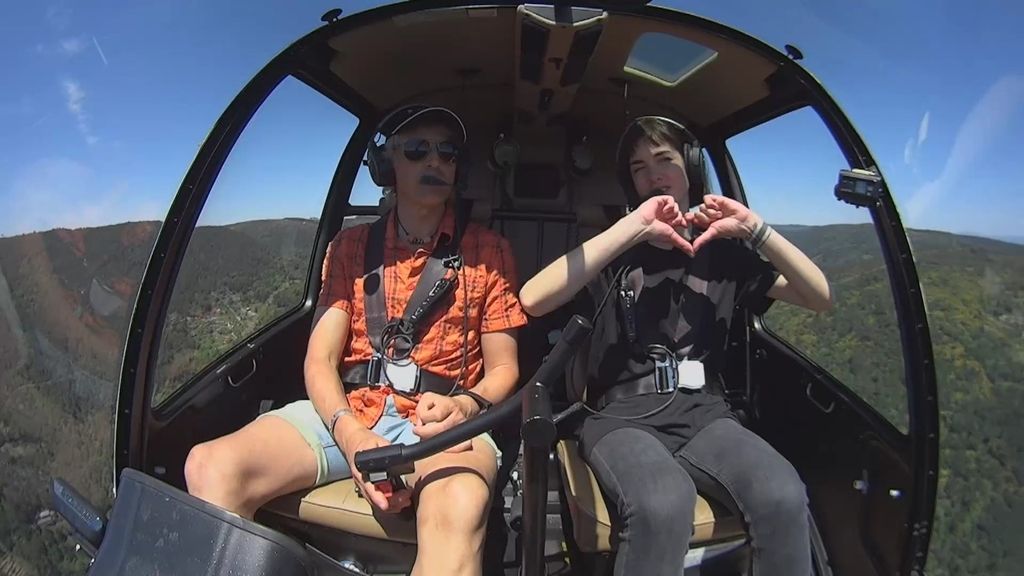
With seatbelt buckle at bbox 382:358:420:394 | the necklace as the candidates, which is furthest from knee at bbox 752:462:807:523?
the necklace

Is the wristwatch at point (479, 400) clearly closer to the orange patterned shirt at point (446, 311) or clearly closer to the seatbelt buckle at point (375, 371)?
the orange patterned shirt at point (446, 311)

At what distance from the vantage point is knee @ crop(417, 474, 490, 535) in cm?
168

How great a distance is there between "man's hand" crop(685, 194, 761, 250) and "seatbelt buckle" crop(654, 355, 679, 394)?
0.37m

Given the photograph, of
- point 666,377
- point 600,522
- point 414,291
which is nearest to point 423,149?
point 414,291

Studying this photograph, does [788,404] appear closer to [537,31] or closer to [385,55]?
[537,31]

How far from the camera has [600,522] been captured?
1.86m

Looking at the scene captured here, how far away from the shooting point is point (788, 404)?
258 cm

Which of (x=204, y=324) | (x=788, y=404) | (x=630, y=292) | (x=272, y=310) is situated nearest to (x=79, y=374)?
(x=204, y=324)

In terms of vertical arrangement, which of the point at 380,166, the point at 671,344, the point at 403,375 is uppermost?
the point at 380,166

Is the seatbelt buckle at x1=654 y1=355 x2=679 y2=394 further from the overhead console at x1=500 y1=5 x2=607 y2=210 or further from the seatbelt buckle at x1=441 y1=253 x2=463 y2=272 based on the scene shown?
the overhead console at x1=500 y1=5 x2=607 y2=210

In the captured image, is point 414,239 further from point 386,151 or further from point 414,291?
point 386,151

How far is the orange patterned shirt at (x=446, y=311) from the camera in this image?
218cm

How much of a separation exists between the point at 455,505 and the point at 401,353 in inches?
23.8

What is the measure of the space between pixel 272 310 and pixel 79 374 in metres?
0.79
